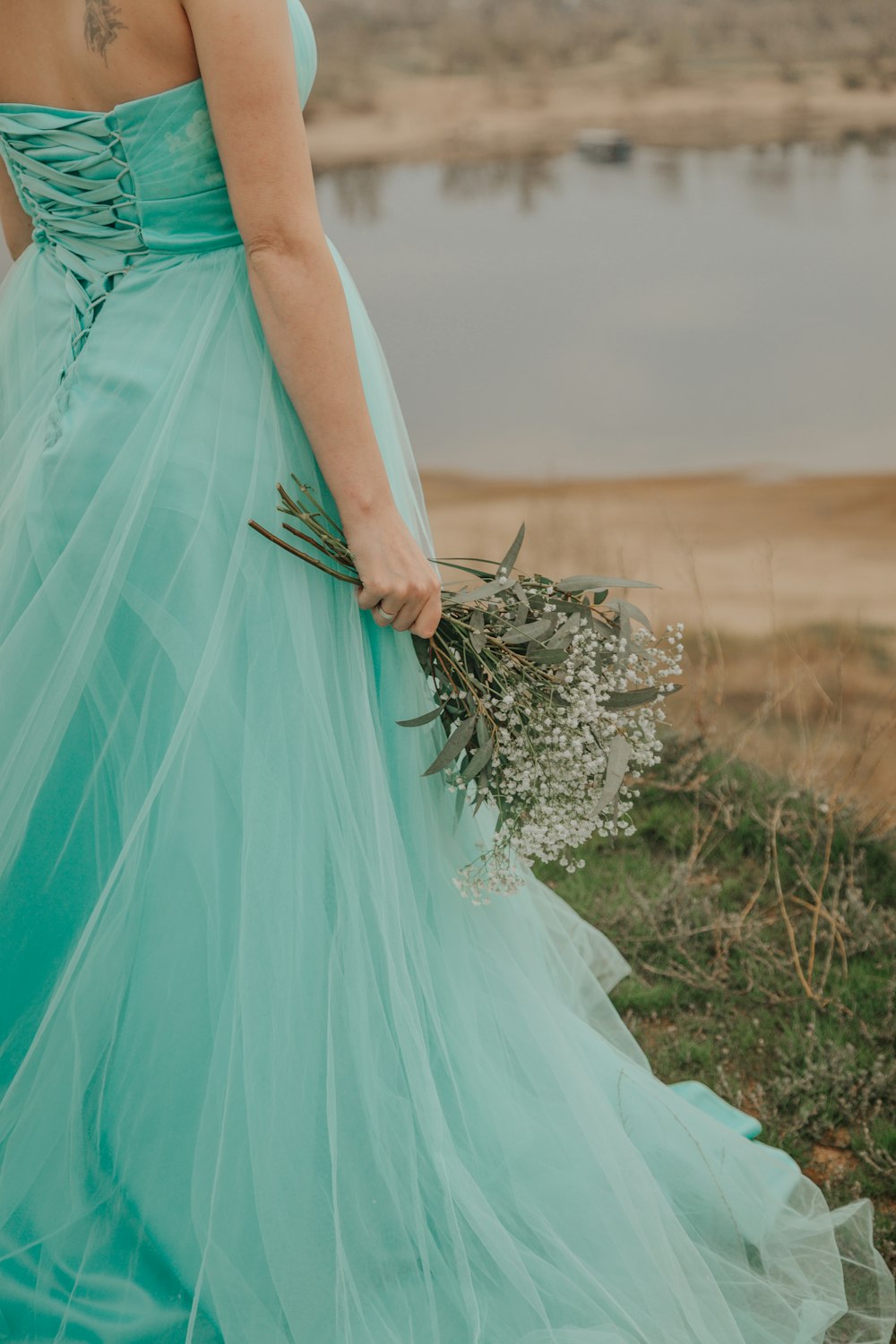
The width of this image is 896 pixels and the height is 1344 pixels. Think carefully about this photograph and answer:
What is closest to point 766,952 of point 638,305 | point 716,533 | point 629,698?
point 629,698

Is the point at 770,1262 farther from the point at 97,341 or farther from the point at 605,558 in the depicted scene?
the point at 605,558

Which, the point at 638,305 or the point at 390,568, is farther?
the point at 638,305

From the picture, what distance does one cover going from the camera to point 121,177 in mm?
1194

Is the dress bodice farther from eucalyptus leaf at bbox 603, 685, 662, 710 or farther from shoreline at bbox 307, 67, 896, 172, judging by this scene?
shoreline at bbox 307, 67, 896, 172

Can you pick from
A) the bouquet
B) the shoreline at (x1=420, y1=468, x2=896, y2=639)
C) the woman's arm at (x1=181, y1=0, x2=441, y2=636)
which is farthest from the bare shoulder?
the shoreline at (x1=420, y1=468, x2=896, y2=639)

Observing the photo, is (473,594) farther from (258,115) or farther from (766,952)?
(766,952)

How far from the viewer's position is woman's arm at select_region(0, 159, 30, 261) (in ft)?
4.74

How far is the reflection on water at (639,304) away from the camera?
480 centimetres

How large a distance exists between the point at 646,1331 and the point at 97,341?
4.19ft

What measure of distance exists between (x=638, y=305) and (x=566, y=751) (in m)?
4.09

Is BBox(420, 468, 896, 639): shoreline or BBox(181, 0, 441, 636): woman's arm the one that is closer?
BBox(181, 0, 441, 636): woman's arm

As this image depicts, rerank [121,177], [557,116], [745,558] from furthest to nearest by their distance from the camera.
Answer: [557,116]
[745,558]
[121,177]

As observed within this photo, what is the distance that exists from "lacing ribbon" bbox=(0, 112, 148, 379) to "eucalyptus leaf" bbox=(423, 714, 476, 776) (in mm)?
614

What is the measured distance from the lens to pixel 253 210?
3.69 ft
